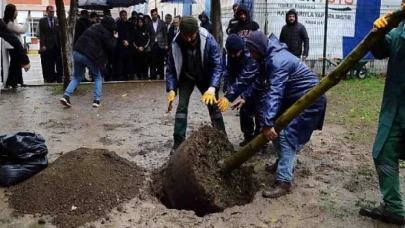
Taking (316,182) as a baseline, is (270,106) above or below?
above

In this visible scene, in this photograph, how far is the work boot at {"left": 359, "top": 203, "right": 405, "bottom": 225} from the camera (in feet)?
13.5

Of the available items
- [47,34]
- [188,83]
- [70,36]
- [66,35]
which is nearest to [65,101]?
[66,35]

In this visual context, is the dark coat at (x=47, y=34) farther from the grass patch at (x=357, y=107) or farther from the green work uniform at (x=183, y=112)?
the green work uniform at (x=183, y=112)

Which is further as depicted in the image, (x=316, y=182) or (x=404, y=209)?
(x=316, y=182)

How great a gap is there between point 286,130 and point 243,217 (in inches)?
40.9

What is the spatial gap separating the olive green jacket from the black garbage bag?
3382 mm

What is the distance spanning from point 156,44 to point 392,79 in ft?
32.5

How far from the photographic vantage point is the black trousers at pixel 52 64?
498 inches

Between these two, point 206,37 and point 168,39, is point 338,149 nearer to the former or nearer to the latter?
point 206,37

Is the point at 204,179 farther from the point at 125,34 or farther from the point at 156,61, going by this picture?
the point at 156,61

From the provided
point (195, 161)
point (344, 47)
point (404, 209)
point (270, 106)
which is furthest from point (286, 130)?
point (344, 47)

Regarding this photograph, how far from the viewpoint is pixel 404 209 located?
444cm

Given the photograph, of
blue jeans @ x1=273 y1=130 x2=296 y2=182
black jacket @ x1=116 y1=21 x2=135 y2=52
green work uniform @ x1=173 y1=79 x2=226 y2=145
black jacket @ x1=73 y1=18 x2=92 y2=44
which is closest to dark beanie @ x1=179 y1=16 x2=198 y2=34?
green work uniform @ x1=173 y1=79 x2=226 y2=145

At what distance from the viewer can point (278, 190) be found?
15.5 feet
